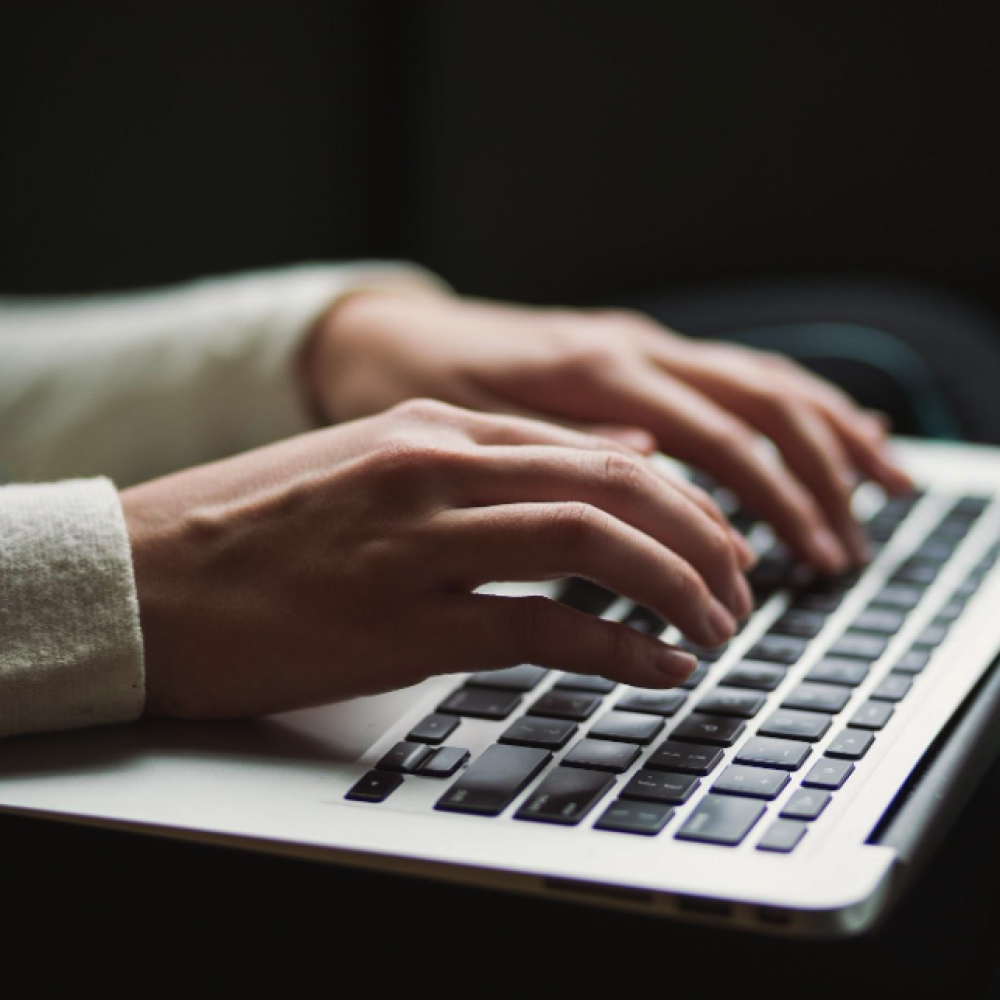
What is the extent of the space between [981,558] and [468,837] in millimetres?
371

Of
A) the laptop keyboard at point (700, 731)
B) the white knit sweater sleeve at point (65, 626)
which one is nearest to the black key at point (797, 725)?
the laptop keyboard at point (700, 731)

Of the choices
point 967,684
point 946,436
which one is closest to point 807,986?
point 967,684

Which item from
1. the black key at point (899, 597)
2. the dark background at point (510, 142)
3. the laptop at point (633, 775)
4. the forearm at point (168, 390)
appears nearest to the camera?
the laptop at point (633, 775)

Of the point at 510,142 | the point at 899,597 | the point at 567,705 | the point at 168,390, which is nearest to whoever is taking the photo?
the point at 567,705

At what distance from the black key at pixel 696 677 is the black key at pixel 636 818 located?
3.8 inches

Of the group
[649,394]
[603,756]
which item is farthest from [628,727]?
[649,394]

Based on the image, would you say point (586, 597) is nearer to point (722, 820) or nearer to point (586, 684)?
point (586, 684)

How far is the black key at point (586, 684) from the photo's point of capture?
1.66 ft

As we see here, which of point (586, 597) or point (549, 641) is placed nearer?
point (549, 641)

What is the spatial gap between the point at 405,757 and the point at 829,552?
0.29 metres

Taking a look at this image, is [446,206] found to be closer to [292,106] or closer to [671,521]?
[292,106]

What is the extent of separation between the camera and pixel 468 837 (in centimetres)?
40

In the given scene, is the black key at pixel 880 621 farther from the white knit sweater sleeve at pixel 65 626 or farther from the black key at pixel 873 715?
the white knit sweater sleeve at pixel 65 626

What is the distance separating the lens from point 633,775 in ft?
1.43
